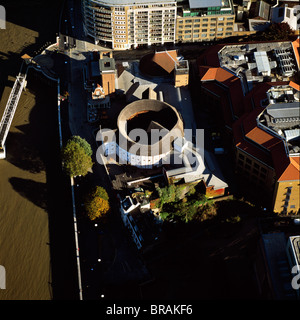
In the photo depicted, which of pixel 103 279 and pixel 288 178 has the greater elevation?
pixel 288 178

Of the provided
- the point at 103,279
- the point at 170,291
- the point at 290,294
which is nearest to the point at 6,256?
the point at 103,279

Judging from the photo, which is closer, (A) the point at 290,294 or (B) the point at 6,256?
(A) the point at 290,294

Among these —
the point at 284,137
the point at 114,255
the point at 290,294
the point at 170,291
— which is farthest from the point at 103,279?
the point at 284,137

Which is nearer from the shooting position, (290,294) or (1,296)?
(290,294)

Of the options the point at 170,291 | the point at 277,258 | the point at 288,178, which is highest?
the point at 288,178

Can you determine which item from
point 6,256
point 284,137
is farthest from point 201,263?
point 6,256

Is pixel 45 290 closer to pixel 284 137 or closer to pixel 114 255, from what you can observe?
pixel 114 255

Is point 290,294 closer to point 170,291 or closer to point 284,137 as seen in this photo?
point 170,291

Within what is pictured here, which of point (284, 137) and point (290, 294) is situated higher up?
point (284, 137)
